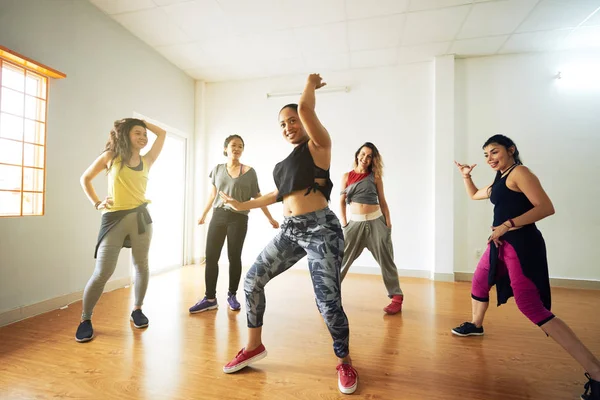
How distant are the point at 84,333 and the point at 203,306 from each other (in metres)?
0.84

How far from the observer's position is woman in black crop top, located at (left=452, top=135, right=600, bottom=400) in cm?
150

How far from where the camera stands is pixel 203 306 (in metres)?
2.59

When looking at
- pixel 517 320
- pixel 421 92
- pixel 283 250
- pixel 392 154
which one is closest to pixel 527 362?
pixel 517 320

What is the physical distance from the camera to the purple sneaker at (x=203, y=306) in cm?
256

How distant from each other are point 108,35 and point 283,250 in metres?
3.28

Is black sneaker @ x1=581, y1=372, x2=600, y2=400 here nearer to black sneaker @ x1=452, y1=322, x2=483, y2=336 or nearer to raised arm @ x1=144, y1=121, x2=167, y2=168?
black sneaker @ x1=452, y1=322, x2=483, y2=336

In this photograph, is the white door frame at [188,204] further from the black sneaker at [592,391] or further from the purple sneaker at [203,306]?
the black sneaker at [592,391]

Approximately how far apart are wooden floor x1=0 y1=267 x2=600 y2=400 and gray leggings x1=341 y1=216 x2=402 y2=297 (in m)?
0.35

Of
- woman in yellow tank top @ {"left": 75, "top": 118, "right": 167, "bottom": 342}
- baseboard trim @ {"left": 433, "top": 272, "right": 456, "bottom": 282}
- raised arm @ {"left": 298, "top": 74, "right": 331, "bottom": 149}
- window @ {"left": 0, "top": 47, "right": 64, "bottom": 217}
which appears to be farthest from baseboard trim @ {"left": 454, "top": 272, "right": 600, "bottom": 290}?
window @ {"left": 0, "top": 47, "right": 64, "bottom": 217}

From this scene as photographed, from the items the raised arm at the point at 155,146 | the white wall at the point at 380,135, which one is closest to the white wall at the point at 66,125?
the raised arm at the point at 155,146

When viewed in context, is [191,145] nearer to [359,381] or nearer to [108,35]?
[108,35]

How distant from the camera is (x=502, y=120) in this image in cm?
395

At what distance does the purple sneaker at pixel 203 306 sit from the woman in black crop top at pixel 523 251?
2138 millimetres

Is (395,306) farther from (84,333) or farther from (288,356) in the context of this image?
(84,333)
